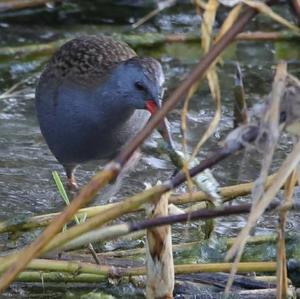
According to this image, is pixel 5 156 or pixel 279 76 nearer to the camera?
pixel 279 76

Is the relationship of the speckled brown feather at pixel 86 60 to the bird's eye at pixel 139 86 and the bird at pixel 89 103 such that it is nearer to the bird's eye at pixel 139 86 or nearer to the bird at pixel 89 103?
the bird at pixel 89 103

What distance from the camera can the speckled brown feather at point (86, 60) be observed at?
5203 mm

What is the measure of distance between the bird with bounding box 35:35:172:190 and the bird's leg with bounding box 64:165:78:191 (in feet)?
0.46

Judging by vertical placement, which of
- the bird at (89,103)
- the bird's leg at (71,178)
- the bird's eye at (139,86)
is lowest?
the bird's leg at (71,178)

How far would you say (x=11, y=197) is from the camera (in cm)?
526

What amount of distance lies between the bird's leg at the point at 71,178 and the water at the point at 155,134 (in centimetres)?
9

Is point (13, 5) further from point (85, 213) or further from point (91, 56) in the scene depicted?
point (91, 56)

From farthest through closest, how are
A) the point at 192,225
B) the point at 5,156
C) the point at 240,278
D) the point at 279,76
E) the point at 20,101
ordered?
the point at 20,101 → the point at 5,156 → the point at 192,225 → the point at 240,278 → the point at 279,76

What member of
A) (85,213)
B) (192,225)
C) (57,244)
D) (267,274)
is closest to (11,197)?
(192,225)

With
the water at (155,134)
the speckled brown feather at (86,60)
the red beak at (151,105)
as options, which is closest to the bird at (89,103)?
the speckled brown feather at (86,60)

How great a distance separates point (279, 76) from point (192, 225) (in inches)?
94.0

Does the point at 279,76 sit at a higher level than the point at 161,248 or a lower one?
higher

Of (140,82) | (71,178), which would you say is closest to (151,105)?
(140,82)

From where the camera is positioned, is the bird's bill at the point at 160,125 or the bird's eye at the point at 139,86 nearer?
the bird's bill at the point at 160,125
